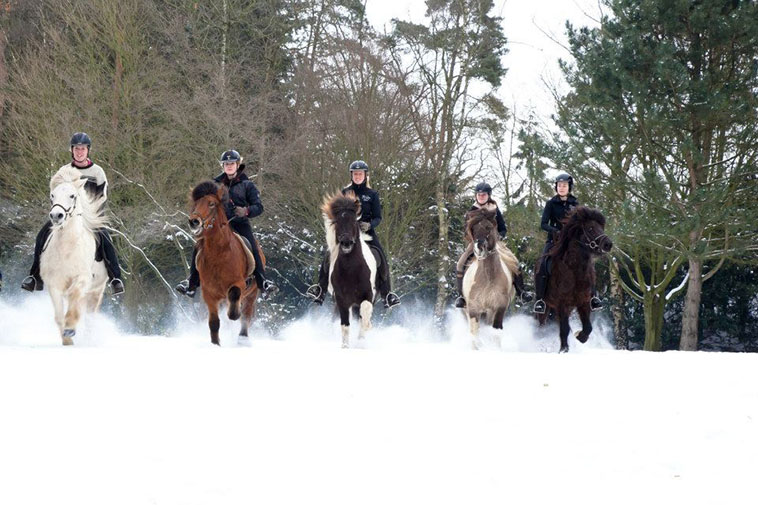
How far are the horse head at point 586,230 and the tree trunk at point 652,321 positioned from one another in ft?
39.7

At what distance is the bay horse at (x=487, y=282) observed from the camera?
13141mm

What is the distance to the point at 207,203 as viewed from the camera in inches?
474

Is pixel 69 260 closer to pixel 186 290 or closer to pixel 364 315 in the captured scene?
pixel 186 290

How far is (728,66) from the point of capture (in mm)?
20281

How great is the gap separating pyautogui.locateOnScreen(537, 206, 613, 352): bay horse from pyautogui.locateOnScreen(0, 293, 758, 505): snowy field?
138 inches

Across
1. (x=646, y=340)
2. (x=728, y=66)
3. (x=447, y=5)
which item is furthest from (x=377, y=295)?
(x=447, y=5)

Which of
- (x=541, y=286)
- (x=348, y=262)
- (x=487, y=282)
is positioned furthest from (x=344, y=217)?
A: (x=541, y=286)

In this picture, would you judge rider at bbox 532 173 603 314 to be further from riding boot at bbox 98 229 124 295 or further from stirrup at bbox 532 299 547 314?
riding boot at bbox 98 229 124 295

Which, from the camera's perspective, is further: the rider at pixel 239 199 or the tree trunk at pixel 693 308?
the tree trunk at pixel 693 308

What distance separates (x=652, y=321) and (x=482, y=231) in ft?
42.8

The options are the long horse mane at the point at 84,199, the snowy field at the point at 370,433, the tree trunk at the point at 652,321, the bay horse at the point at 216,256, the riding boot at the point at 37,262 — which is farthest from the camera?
the tree trunk at the point at 652,321

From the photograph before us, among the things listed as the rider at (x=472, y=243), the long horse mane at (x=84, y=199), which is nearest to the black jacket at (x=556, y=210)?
the rider at (x=472, y=243)

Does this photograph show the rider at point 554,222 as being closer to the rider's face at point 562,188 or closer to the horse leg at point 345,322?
the rider's face at point 562,188

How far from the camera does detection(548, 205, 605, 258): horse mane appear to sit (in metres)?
12.7
